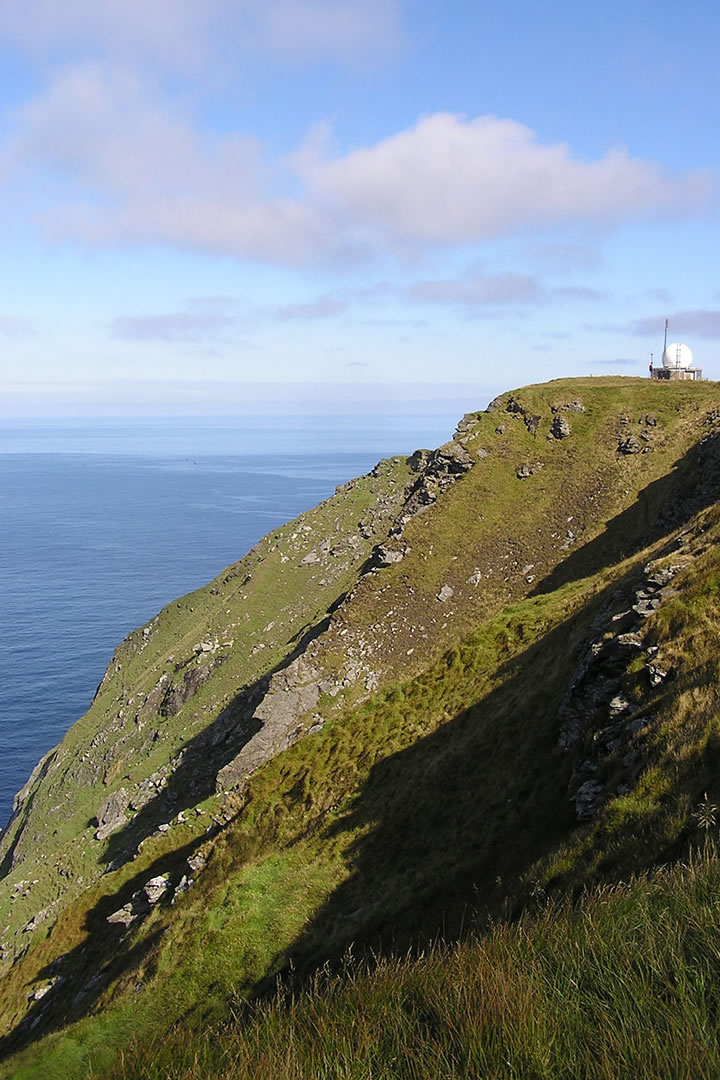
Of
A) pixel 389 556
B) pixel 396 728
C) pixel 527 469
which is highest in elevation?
pixel 527 469

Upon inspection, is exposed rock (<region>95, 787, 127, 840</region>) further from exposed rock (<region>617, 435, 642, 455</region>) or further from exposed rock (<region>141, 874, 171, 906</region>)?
exposed rock (<region>617, 435, 642, 455</region>)

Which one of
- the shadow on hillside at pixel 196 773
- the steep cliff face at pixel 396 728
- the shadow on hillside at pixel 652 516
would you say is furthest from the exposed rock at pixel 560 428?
the shadow on hillside at pixel 196 773

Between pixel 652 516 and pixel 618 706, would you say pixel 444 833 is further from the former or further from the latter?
pixel 652 516

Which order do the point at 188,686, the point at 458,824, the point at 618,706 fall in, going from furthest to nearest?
1. the point at 188,686
2. the point at 458,824
3. the point at 618,706

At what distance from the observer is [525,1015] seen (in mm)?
5871

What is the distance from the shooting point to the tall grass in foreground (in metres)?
5.62

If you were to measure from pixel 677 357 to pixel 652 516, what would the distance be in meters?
42.1

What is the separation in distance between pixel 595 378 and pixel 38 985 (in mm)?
70504

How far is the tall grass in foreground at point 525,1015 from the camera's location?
562cm

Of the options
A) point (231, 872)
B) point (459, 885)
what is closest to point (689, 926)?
point (459, 885)

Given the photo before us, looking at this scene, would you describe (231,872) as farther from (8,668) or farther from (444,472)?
(8,668)

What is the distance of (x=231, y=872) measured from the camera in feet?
85.8

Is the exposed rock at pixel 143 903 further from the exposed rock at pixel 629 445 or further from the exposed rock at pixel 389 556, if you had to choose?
the exposed rock at pixel 629 445

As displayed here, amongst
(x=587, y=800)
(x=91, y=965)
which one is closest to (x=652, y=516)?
(x=587, y=800)
